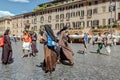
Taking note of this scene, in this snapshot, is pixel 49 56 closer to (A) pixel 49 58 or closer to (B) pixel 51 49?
(A) pixel 49 58

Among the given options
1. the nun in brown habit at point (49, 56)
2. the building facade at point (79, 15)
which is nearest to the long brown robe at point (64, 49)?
the nun in brown habit at point (49, 56)

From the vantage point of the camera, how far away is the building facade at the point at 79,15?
58.4 m

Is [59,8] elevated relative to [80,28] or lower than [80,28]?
elevated

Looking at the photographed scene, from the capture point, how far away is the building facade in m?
58.4

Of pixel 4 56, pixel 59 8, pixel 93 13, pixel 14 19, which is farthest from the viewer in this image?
pixel 14 19

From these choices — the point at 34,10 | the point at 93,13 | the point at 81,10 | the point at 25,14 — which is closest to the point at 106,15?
the point at 93,13

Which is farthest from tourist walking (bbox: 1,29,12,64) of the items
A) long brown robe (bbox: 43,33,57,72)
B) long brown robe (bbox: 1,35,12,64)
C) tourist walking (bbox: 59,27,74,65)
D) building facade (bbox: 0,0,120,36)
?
building facade (bbox: 0,0,120,36)

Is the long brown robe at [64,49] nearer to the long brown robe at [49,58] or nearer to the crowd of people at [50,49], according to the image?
the crowd of people at [50,49]

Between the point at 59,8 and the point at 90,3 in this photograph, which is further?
the point at 59,8

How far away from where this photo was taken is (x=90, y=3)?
212 ft

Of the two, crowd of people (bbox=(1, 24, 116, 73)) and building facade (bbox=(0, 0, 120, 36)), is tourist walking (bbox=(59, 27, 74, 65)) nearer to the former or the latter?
crowd of people (bbox=(1, 24, 116, 73))

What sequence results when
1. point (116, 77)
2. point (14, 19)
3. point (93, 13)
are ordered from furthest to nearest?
point (14, 19)
point (93, 13)
point (116, 77)

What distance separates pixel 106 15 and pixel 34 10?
33180 millimetres

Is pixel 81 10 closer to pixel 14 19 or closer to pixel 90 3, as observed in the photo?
pixel 90 3
